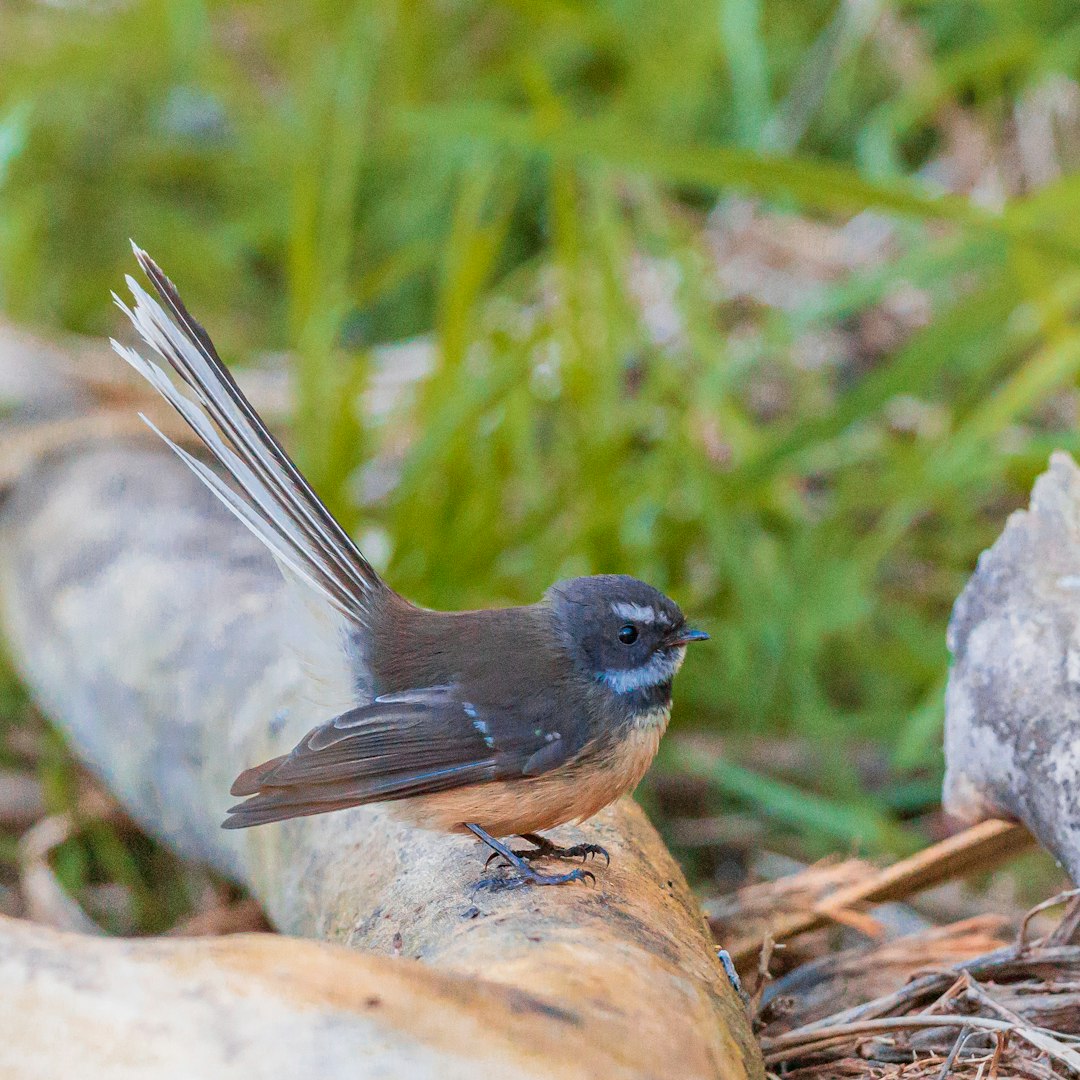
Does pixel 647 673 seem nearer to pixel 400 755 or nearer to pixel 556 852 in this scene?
pixel 556 852

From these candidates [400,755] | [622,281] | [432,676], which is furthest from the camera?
[622,281]

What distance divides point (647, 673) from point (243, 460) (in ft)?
2.81

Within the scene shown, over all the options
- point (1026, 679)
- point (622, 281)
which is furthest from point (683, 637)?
point (622, 281)

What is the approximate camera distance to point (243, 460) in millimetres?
2305

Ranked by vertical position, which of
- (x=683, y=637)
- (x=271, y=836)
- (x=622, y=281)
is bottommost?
(x=271, y=836)

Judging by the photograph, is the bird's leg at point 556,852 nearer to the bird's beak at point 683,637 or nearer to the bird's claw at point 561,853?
the bird's claw at point 561,853

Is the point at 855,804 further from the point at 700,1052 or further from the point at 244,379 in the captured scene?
the point at 244,379

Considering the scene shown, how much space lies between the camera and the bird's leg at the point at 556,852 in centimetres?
226

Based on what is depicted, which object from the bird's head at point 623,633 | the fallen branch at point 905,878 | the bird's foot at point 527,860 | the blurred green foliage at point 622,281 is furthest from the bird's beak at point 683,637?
the fallen branch at point 905,878

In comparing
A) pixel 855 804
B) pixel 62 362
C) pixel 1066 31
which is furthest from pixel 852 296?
pixel 62 362

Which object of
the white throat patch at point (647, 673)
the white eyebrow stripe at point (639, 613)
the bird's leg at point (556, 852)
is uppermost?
the white eyebrow stripe at point (639, 613)

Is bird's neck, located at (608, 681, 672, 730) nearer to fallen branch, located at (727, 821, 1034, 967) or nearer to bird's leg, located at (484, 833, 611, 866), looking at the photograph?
bird's leg, located at (484, 833, 611, 866)

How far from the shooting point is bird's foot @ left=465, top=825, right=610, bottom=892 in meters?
2.05

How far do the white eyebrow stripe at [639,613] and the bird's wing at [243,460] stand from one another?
1.54ft
